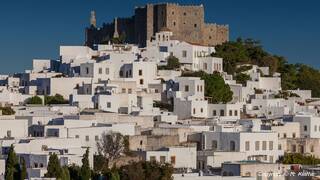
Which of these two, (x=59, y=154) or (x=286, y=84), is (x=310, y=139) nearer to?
(x=59, y=154)

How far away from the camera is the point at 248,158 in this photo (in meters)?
34.9

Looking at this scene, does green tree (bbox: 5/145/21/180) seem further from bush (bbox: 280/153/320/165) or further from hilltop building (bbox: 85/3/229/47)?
hilltop building (bbox: 85/3/229/47)

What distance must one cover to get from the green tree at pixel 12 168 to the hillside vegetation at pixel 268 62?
2797 centimetres

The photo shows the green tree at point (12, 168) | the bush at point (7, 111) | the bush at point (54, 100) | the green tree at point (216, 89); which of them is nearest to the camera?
the green tree at point (12, 168)

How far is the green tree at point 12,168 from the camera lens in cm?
2766

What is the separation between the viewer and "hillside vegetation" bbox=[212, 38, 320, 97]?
5659 centimetres

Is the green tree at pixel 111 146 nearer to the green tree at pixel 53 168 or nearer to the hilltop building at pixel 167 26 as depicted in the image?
the green tree at pixel 53 168

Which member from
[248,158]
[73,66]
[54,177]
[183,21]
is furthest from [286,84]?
[54,177]

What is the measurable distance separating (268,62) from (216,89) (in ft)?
38.7

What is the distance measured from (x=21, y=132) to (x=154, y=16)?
28183mm

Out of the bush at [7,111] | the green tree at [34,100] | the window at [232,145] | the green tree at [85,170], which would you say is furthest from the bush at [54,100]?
the green tree at [85,170]

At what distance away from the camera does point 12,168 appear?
28016 millimetres

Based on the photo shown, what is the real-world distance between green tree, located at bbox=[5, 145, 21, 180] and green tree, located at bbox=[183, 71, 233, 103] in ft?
64.1

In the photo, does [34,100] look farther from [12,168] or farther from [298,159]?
[12,168]
